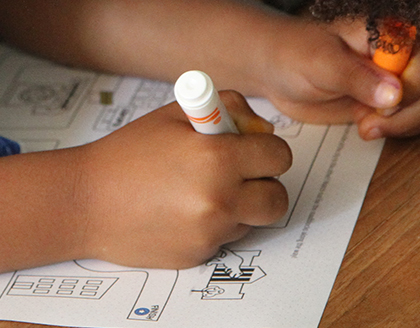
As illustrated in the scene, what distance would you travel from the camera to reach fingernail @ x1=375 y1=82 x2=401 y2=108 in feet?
1.48

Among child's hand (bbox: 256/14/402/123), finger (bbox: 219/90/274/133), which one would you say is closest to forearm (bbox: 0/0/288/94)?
child's hand (bbox: 256/14/402/123)

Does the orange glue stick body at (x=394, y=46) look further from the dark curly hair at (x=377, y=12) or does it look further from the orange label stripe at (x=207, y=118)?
the orange label stripe at (x=207, y=118)

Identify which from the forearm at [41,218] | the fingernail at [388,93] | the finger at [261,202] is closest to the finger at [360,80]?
the fingernail at [388,93]

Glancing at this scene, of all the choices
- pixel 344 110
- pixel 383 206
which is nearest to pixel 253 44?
pixel 344 110

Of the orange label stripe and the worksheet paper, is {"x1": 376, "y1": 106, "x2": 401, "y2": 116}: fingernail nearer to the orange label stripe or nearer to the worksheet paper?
the worksheet paper

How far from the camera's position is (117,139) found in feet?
1.49

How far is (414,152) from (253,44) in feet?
0.66

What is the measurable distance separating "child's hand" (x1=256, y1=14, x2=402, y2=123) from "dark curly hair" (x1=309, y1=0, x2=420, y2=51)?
0.05 metres

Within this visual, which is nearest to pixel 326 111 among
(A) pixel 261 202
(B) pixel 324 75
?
(B) pixel 324 75

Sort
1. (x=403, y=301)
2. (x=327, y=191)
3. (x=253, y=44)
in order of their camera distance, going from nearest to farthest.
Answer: (x=403, y=301), (x=327, y=191), (x=253, y=44)

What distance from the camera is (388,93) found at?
453mm

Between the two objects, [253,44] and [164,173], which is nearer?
[164,173]

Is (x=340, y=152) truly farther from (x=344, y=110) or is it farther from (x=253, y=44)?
(x=253, y=44)

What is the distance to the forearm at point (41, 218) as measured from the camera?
0.45 m
